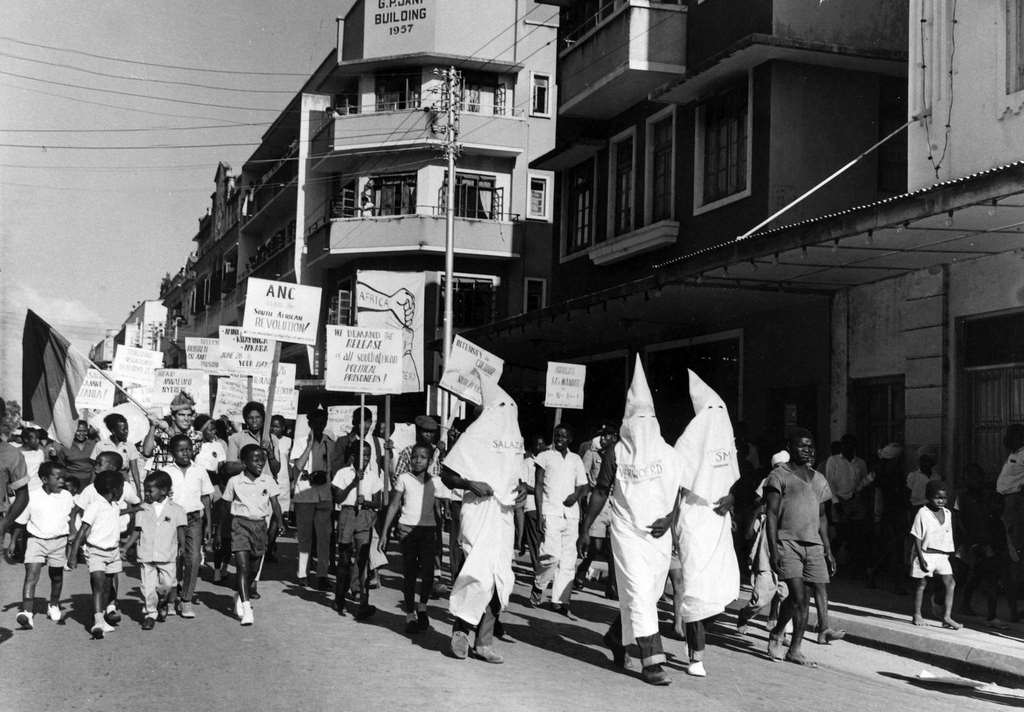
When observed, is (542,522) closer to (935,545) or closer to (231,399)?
(935,545)

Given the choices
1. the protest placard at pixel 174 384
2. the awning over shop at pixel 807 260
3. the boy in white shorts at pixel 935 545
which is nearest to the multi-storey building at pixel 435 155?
the protest placard at pixel 174 384

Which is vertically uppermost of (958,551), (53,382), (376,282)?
(376,282)

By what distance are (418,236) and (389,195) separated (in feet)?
8.50

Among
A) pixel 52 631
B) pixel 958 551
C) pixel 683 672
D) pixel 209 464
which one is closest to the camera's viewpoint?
pixel 683 672

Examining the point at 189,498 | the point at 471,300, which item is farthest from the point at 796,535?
the point at 471,300

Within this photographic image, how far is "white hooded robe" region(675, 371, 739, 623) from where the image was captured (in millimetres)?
8883

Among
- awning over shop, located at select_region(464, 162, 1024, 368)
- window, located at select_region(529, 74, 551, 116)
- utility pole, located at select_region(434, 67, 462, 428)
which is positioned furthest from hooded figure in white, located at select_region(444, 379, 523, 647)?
window, located at select_region(529, 74, 551, 116)

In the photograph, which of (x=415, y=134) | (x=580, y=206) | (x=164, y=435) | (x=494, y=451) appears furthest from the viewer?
(x=415, y=134)

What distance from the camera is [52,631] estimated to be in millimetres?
9883

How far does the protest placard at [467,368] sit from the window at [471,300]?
2065 cm

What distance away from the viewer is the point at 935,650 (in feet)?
32.7

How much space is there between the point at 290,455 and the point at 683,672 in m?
9.39

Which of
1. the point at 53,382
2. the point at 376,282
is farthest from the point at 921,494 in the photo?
the point at 376,282

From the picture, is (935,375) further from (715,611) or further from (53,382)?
(53,382)
